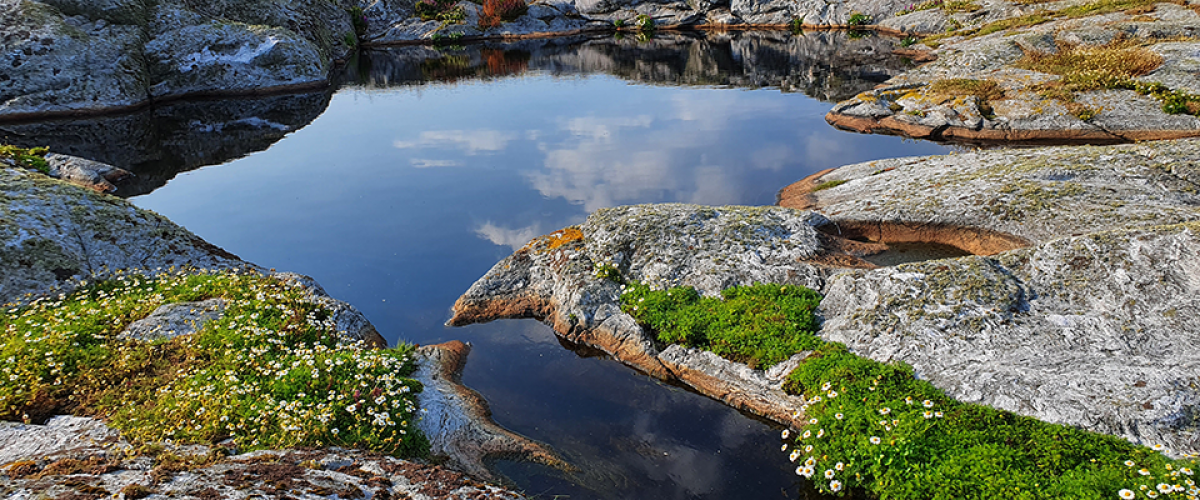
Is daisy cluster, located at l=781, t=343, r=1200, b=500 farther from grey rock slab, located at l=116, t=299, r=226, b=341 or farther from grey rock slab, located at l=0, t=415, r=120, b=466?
grey rock slab, located at l=116, t=299, r=226, b=341

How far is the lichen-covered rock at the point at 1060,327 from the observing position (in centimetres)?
1016

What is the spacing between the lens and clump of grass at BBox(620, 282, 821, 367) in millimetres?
13383

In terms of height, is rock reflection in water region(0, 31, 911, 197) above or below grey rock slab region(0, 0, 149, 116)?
below

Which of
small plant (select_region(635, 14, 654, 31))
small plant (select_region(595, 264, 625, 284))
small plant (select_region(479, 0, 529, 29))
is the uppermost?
small plant (select_region(479, 0, 529, 29))

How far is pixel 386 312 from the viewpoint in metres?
17.8

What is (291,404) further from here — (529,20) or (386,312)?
(529,20)

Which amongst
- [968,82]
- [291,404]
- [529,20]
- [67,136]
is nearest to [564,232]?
[291,404]

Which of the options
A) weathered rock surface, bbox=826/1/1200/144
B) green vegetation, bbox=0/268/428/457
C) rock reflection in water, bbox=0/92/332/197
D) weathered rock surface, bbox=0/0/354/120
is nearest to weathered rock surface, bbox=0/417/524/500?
green vegetation, bbox=0/268/428/457

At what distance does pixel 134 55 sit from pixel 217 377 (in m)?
44.6

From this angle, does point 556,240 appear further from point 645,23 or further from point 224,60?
point 645,23

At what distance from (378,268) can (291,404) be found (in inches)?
399

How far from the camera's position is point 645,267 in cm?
1680

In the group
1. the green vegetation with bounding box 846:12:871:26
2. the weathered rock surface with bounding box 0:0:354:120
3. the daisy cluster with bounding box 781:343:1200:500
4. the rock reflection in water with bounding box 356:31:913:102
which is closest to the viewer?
the daisy cluster with bounding box 781:343:1200:500

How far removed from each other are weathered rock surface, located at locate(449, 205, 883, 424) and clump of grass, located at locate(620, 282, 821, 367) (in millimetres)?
320
